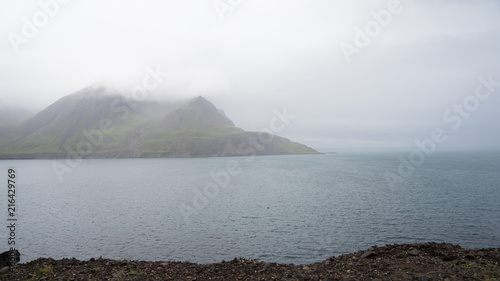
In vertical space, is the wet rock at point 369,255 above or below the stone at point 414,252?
below

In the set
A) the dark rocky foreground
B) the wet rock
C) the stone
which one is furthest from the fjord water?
the stone

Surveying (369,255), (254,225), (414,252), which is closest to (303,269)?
(369,255)

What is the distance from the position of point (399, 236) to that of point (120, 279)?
125 ft

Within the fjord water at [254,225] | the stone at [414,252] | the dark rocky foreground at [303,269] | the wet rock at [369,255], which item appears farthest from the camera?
the fjord water at [254,225]

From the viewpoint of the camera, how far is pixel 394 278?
18.7 metres

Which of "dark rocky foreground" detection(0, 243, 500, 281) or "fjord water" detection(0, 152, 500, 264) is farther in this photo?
"fjord water" detection(0, 152, 500, 264)

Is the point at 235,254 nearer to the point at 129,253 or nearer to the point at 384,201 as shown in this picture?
the point at 129,253

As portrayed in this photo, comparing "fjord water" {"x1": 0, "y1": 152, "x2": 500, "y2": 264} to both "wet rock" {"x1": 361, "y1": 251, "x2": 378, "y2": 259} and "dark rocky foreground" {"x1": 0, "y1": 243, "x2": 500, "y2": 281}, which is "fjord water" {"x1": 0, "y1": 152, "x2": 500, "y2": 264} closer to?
"wet rock" {"x1": 361, "y1": 251, "x2": 378, "y2": 259}

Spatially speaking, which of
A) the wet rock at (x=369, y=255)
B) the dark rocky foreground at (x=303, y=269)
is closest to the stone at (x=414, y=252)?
the dark rocky foreground at (x=303, y=269)

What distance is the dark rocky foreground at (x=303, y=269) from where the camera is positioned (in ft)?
64.1

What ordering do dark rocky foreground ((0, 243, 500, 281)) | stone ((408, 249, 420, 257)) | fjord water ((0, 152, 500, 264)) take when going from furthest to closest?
fjord water ((0, 152, 500, 264)) → stone ((408, 249, 420, 257)) → dark rocky foreground ((0, 243, 500, 281))

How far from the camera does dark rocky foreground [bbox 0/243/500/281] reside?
769 inches

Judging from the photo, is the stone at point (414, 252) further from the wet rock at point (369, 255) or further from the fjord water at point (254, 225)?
the fjord water at point (254, 225)

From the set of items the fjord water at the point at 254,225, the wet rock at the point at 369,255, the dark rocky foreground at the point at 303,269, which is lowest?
the fjord water at the point at 254,225
